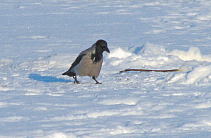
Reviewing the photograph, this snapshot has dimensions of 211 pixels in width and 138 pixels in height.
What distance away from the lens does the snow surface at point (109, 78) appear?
3.83 meters

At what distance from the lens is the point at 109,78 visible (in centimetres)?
668

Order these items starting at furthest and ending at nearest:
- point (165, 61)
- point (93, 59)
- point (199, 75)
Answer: point (165, 61) → point (93, 59) → point (199, 75)

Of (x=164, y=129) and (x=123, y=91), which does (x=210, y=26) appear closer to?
(x=123, y=91)

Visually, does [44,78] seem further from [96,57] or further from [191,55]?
[191,55]

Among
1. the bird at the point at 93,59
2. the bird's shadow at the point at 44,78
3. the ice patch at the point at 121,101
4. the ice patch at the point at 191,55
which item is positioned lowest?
the ice patch at the point at 191,55

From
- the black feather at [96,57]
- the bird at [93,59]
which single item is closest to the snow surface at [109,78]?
the bird at [93,59]

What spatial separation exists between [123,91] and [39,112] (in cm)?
142

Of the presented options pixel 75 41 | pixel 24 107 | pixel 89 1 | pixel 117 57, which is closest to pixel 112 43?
pixel 75 41

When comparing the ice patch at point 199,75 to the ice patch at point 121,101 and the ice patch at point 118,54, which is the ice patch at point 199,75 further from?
the ice patch at point 118,54

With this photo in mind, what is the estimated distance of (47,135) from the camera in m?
3.51

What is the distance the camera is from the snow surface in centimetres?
383

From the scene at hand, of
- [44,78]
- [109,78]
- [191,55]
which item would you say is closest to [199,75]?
[109,78]

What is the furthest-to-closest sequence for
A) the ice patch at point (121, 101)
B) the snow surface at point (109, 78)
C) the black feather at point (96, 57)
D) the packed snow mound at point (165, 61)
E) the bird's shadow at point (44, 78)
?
the bird's shadow at point (44, 78) < the black feather at point (96, 57) < the packed snow mound at point (165, 61) < the ice patch at point (121, 101) < the snow surface at point (109, 78)

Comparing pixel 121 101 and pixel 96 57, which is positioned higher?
pixel 96 57
